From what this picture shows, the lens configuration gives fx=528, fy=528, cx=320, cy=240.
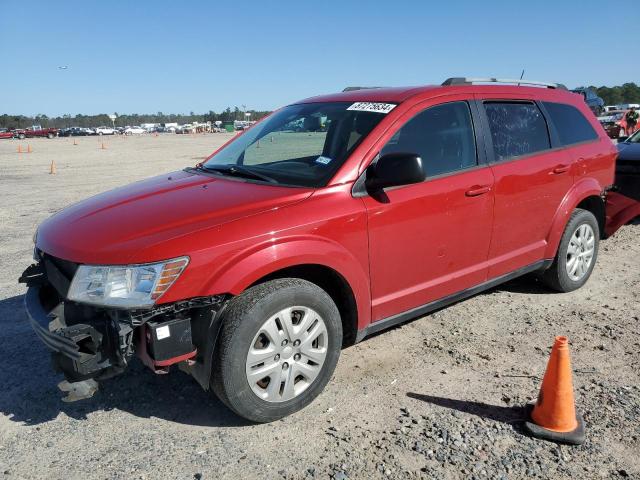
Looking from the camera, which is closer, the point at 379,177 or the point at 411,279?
the point at 379,177

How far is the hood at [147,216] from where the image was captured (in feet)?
9.18

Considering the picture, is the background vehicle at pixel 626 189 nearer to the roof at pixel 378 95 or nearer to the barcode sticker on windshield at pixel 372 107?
the roof at pixel 378 95

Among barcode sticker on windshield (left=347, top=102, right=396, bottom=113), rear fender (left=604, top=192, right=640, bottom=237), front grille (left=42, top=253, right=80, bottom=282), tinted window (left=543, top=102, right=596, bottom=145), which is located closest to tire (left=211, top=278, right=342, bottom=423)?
front grille (left=42, top=253, right=80, bottom=282)

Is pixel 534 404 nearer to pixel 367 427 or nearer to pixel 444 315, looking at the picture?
pixel 367 427

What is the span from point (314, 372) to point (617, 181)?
6235mm

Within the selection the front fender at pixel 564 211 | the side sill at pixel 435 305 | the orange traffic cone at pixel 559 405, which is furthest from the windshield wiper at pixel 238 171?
the front fender at pixel 564 211

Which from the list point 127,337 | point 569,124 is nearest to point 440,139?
point 569,124

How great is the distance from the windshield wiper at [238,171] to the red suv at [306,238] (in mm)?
15

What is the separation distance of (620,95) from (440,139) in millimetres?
115468

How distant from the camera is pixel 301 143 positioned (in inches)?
163

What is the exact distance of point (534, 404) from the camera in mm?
3105

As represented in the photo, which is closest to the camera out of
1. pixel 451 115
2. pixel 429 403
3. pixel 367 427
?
pixel 367 427

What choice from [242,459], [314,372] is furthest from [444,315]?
[242,459]

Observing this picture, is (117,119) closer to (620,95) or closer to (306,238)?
(620,95)
